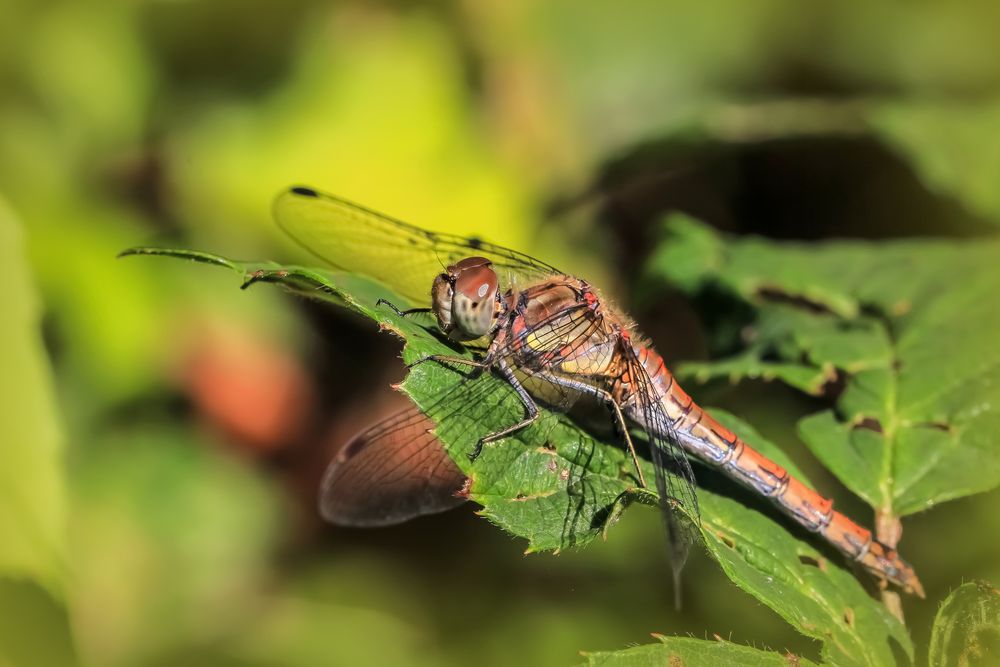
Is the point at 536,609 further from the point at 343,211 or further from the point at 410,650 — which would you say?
the point at 343,211

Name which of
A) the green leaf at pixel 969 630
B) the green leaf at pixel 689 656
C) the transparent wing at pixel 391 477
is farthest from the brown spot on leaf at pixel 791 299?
the green leaf at pixel 689 656

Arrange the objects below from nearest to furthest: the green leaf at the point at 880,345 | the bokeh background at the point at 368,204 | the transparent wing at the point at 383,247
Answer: the green leaf at the point at 880,345 < the transparent wing at the point at 383,247 < the bokeh background at the point at 368,204

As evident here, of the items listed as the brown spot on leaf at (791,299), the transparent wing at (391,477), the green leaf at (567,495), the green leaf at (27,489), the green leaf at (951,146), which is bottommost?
the green leaf at (27,489)

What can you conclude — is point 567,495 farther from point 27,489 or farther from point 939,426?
point 27,489

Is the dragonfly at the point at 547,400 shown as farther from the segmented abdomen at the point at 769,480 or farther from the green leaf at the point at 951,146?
the green leaf at the point at 951,146

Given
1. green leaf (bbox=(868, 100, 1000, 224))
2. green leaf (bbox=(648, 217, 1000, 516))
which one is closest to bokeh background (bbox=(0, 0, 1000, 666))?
green leaf (bbox=(868, 100, 1000, 224))

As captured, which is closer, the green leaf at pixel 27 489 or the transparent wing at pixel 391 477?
the green leaf at pixel 27 489

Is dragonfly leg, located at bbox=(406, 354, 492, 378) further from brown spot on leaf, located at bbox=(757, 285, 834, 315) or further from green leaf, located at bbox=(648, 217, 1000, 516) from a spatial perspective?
brown spot on leaf, located at bbox=(757, 285, 834, 315)
